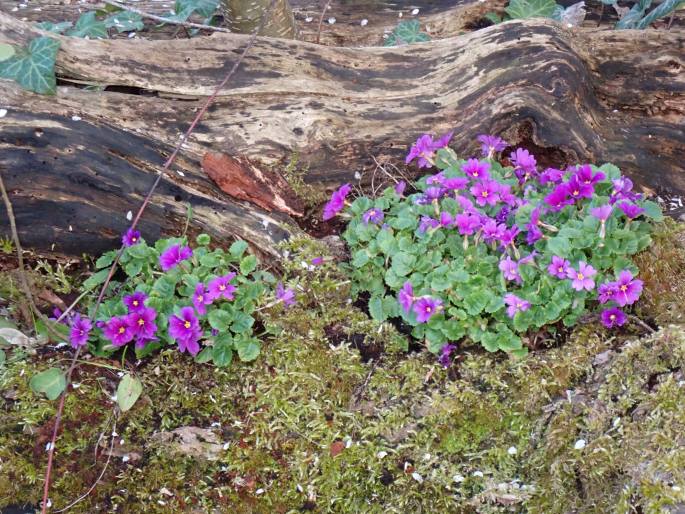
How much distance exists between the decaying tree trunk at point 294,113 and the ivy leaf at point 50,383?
0.89 metres

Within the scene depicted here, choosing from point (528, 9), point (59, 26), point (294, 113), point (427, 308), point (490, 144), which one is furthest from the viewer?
point (528, 9)

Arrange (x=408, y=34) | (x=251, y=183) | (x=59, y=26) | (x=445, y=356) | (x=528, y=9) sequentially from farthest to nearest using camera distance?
(x=408, y=34) → (x=528, y=9) → (x=59, y=26) → (x=251, y=183) → (x=445, y=356)

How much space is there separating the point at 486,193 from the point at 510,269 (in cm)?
47

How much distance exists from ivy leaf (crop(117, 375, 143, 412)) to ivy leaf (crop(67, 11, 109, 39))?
299cm

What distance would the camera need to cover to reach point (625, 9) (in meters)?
5.44

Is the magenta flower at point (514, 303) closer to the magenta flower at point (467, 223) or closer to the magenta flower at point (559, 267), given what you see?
the magenta flower at point (559, 267)

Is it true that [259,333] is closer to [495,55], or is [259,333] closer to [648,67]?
[495,55]

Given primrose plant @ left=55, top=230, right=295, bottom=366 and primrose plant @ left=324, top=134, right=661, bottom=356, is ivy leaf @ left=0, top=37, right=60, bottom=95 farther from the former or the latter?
primrose plant @ left=324, top=134, right=661, bottom=356

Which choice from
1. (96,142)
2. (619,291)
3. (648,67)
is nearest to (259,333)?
(96,142)

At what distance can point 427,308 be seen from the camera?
3.09 m

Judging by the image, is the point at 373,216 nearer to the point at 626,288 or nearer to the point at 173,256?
the point at 173,256

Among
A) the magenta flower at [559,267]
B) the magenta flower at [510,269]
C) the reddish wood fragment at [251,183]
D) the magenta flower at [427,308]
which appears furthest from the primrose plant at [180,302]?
the magenta flower at [559,267]

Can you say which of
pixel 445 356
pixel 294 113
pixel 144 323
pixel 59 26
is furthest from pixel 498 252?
pixel 59 26

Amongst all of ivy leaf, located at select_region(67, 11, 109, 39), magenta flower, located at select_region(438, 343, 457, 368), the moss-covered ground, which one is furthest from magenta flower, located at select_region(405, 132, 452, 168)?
ivy leaf, located at select_region(67, 11, 109, 39)
